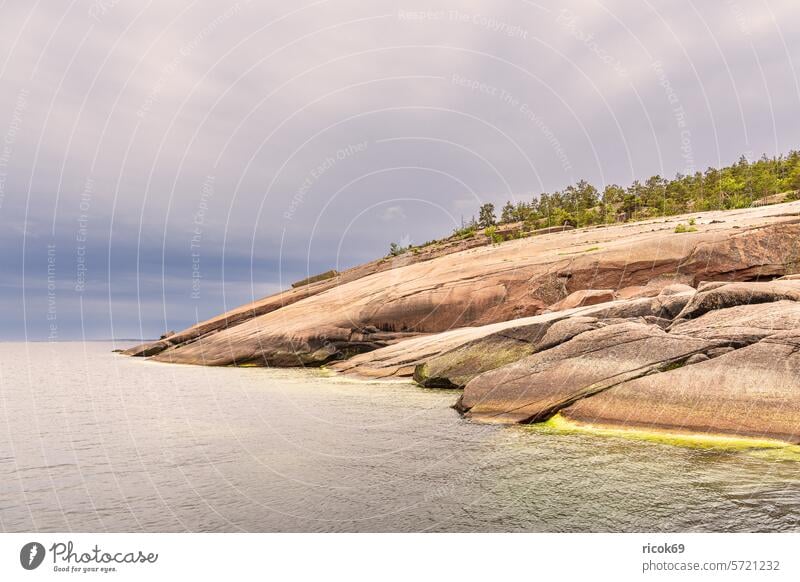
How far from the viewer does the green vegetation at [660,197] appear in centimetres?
7862

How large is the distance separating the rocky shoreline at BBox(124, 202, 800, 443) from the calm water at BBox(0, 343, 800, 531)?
2025 millimetres

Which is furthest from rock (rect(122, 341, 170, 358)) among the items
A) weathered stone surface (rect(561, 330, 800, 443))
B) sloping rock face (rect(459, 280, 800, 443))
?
weathered stone surface (rect(561, 330, 800, 443))

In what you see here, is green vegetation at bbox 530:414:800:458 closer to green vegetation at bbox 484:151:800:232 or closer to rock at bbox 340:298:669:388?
rock at bbox 340:298:669:388

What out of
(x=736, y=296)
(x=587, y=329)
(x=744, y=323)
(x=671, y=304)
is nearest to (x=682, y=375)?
(x=744, y=323)

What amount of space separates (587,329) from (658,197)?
289 ft

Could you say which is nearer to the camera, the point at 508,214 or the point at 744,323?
the point at 744,323

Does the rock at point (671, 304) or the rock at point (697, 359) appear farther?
the rock at point (671, 304)

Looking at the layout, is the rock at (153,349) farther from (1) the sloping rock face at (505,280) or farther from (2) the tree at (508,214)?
(2) the tree at (508,214)

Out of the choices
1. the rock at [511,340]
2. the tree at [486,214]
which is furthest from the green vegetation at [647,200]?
the rock at [511,340]

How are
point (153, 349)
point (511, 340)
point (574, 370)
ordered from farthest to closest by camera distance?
point (153, 349), point (511, 340), point (574, 370)

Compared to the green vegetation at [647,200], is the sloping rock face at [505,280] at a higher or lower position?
lower

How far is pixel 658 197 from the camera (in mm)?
90875

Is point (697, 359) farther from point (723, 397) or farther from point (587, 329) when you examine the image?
point (587, 329)

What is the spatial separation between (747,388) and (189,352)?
5405 cm
